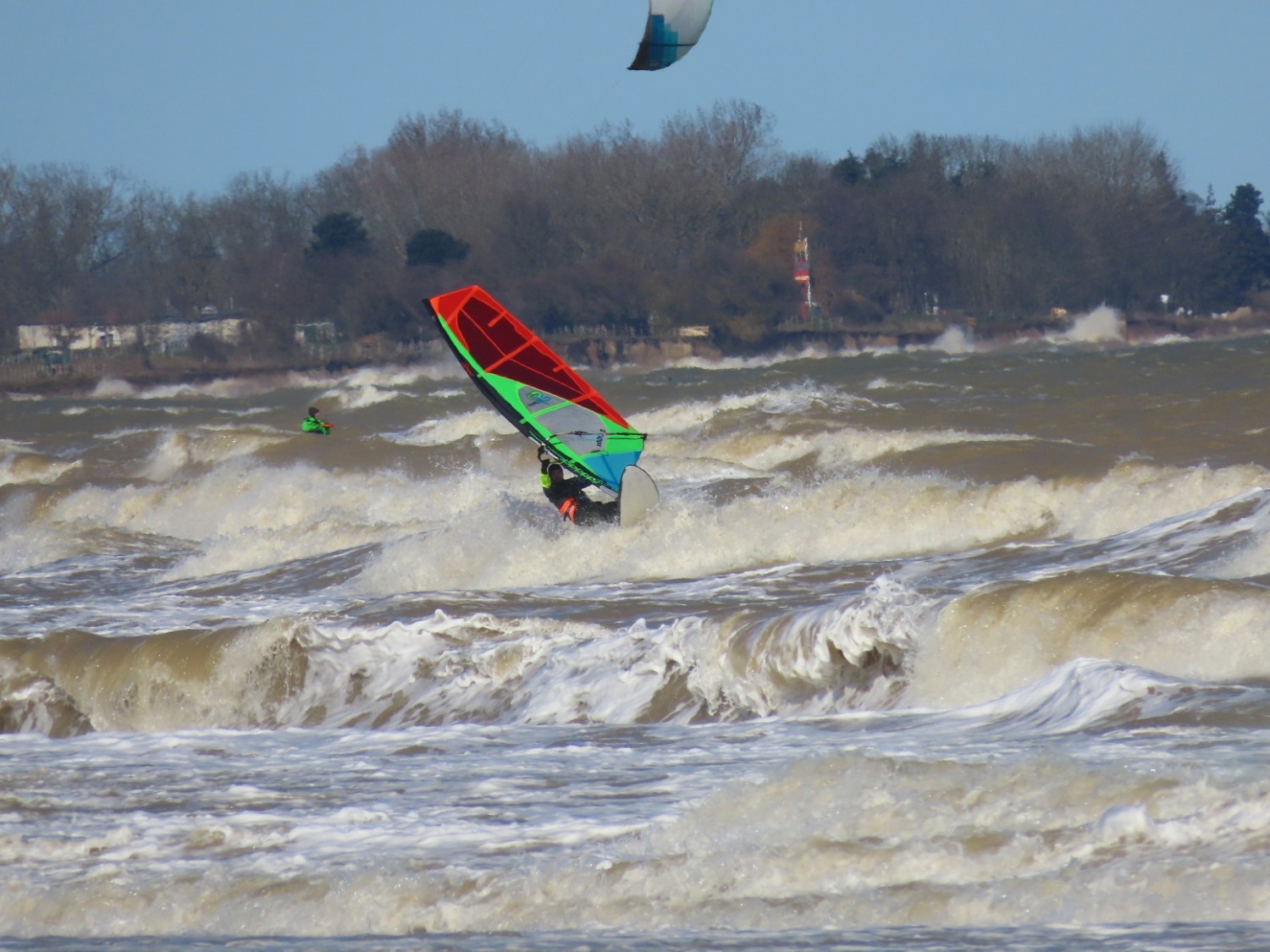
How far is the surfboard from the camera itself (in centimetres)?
1425

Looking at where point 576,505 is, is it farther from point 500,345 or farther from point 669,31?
point 669,31

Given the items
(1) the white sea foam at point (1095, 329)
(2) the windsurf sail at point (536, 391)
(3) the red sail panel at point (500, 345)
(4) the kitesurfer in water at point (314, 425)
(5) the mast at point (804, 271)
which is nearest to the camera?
(2) the windsurf sail at point (536, 391)

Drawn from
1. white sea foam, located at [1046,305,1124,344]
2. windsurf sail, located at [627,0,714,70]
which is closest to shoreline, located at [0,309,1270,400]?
white sea foam, located at [1046,305,1124,344]

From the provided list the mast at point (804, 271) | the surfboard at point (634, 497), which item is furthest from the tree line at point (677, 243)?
the surfboard at point (634, 497)

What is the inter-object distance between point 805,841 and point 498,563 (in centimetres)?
881

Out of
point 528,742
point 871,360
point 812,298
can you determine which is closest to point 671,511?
point 528,742

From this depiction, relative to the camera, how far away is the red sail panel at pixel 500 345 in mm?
15539

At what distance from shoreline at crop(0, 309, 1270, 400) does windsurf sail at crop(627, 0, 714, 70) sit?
5389 cm

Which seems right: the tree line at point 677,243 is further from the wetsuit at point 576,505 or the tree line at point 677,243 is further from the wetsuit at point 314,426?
the wetsuit at point 576,505

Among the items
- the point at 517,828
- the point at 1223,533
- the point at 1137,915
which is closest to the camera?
the point at 1137,915

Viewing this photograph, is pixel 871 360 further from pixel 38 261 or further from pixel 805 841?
pixel 805 841

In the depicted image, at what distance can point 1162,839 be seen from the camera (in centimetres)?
511

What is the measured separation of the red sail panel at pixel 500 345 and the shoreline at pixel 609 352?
50.3m

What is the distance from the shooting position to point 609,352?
225ft
